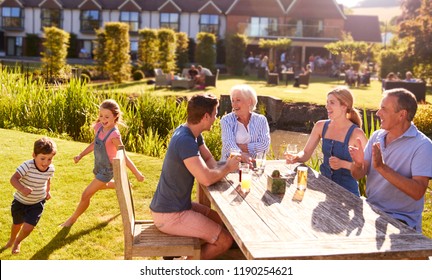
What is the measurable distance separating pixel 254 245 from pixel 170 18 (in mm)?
Result: 41879

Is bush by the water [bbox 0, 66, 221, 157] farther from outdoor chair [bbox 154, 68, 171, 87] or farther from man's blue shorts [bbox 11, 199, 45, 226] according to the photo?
outdoor chair [bbox 154, 68, 171, 87]

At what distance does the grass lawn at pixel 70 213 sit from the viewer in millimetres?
4711

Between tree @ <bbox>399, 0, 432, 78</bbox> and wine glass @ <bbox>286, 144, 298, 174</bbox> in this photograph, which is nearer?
wine glass @ <bbox>286, 144, 298, 174</bbox>

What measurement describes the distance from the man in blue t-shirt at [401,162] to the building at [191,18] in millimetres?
37660

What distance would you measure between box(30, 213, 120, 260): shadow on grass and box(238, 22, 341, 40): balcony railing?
3692cm

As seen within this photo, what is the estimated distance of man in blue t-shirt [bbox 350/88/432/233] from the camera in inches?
145

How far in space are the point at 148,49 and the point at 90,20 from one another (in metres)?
16.4

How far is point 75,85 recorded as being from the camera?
1040 cm

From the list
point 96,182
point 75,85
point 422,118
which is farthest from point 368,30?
point 96,182

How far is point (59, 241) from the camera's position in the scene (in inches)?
193

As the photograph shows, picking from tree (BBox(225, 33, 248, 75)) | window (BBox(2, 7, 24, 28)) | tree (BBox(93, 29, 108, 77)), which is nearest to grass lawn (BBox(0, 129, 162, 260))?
tree (BBox(93, 29, 108, 77))

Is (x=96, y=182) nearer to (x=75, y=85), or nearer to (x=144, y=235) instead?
(x=144, y=235)

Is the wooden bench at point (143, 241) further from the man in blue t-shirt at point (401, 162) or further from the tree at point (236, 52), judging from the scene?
the tree at point (236, 52)

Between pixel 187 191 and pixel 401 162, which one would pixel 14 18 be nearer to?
pixel 187 191
